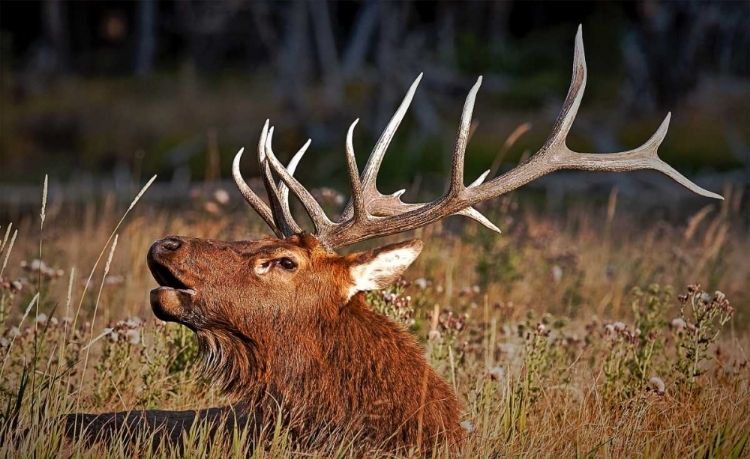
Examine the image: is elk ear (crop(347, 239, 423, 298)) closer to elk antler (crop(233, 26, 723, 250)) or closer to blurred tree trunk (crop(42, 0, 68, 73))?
elk antler (crop(233, 26, 723, 250))

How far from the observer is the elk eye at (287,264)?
450cm

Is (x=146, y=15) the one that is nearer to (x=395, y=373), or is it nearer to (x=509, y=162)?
(x=509, y=162)

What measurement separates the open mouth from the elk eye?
1.22 ft

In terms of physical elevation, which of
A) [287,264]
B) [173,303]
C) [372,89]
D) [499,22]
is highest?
[499,22]

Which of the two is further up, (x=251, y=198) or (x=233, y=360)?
(x=251, y=198)

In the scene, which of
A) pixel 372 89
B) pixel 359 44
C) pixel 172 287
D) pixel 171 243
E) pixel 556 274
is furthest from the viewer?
pixel 359 44

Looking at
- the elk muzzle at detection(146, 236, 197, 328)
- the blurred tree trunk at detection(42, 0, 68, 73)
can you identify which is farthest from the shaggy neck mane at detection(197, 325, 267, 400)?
the blurred tree trunk at detection(42, 0, 68, 73)

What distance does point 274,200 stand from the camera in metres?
4.96

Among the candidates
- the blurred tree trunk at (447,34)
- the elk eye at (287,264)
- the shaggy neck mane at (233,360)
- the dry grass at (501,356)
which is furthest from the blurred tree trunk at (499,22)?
the shaggy neck mane at (233,360)

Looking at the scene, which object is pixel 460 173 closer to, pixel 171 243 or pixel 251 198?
pixel 251 198

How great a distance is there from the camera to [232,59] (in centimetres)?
2933

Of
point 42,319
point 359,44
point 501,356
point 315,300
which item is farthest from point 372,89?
point 315,300

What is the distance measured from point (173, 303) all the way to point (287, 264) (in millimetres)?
481

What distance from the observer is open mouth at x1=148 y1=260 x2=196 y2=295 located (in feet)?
14.1
